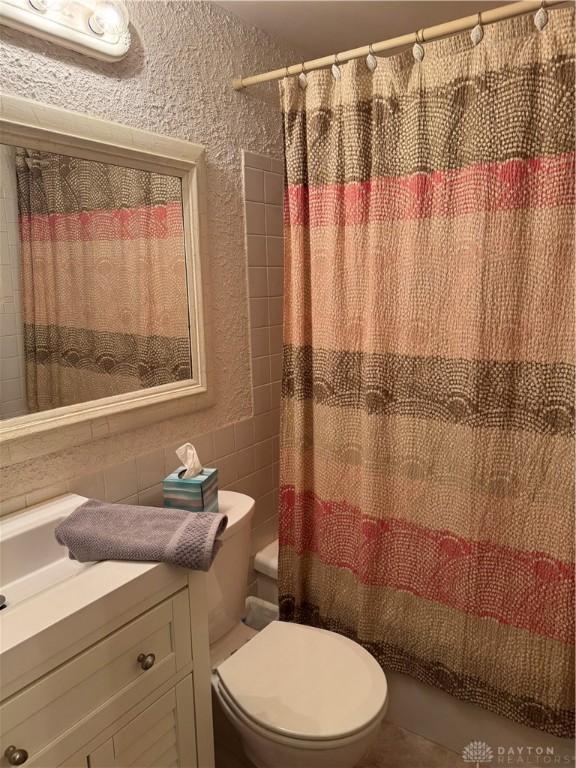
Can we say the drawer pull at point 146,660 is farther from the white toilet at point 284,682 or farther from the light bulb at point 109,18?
the light bulb at point 109,18

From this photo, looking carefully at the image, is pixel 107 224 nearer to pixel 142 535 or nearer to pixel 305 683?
pixel 142 535

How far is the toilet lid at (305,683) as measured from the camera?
50.9 inches

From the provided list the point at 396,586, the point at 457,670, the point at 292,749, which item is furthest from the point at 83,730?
the point at 457,670

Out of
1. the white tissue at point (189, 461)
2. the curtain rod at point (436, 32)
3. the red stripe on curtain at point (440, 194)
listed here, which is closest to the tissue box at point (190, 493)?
the white tissue at point (189, 461)

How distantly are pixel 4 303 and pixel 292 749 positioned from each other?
126cm

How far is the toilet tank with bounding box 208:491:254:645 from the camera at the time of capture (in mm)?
1494

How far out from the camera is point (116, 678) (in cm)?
102

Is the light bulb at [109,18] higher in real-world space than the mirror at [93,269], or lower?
higher

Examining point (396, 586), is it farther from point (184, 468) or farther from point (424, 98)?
point (424, 98)

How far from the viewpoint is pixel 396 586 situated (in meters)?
1.70

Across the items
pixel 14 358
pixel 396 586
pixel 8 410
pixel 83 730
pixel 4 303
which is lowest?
pixel 396 586

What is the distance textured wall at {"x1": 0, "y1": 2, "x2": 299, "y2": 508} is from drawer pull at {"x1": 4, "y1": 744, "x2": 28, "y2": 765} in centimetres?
57

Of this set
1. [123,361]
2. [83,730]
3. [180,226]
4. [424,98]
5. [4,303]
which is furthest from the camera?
[180,226]

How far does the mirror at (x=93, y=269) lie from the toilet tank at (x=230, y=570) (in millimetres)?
400
